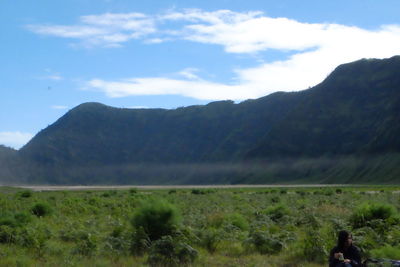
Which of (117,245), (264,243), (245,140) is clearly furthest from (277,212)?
(245,140)

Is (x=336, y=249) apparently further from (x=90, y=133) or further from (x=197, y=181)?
(x=90, y=133)

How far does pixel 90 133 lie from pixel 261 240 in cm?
15665

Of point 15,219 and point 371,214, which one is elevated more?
point 15,219

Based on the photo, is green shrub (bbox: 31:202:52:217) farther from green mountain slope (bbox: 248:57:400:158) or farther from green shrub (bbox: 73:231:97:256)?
green mountain slope (bbox: 248:57:400:158)

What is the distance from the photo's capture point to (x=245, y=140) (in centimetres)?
14200

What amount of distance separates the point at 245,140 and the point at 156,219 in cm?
12735

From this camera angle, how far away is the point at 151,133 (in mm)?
164250

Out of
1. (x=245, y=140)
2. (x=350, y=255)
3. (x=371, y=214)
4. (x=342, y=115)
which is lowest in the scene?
(x=371, y=214)

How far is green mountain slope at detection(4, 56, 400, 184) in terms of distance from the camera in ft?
347

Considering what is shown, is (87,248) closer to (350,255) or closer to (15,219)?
(15,219)

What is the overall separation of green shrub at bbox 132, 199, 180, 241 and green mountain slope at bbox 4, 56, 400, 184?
255 feet

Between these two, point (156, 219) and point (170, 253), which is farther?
point (156, 219)

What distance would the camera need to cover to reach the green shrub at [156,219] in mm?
15156

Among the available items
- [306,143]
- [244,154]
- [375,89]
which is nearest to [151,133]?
Result: [244,154]
